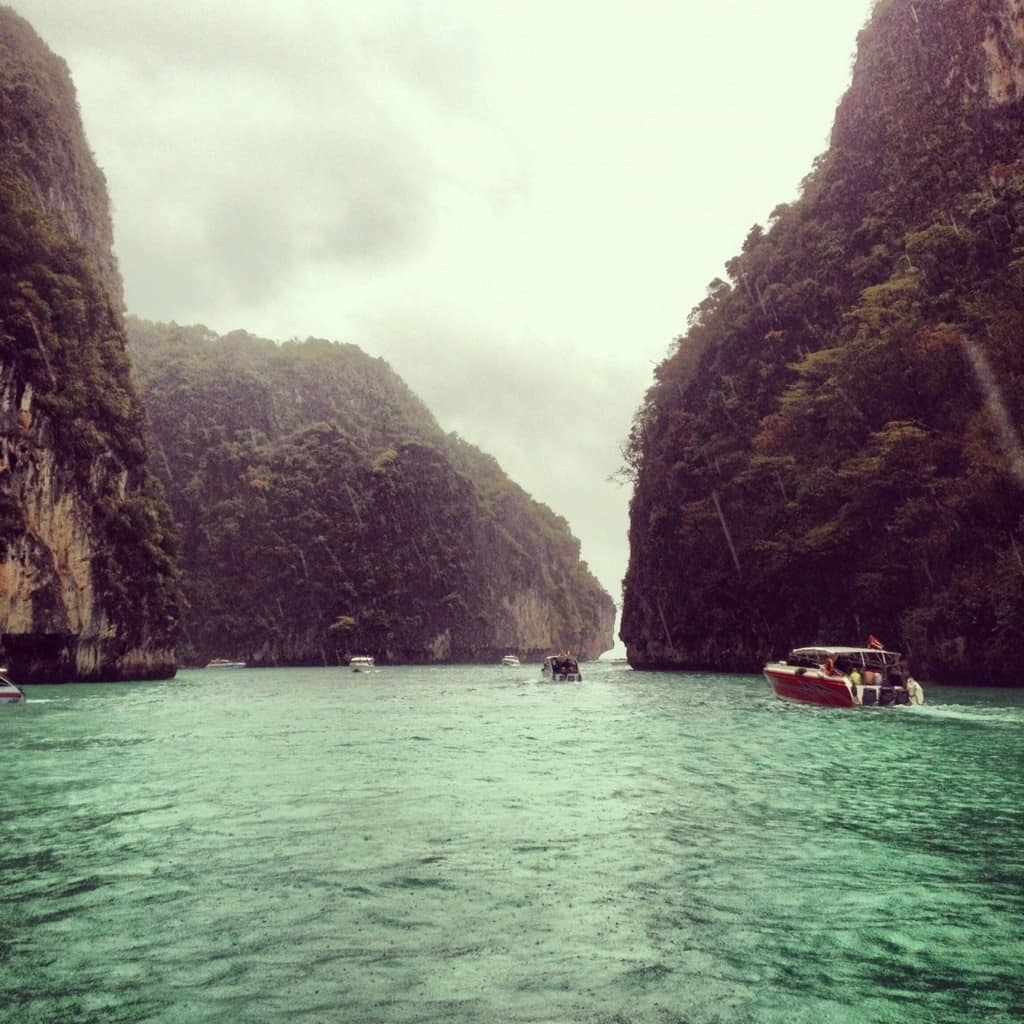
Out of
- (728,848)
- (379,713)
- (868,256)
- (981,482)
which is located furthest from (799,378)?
(728,848)

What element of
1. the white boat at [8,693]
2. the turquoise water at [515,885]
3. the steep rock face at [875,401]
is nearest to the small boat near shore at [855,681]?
the steep rock face at [875,401]

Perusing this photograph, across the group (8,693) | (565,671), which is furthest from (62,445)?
(565,671)

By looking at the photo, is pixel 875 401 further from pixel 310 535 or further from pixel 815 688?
pixel 310 535

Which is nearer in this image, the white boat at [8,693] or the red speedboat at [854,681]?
the red speedboat at [854,681]

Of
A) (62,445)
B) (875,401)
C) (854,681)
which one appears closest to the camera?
(854,681)

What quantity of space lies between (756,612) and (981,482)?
81.4 ft

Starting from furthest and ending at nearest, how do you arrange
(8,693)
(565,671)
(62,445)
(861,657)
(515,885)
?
(565,671), (62,445), (8,693), (861,657), (515,885)

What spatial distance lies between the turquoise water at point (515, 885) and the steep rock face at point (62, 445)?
3631 cm

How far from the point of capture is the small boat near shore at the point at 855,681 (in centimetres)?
3438

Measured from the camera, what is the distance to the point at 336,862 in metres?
11.2

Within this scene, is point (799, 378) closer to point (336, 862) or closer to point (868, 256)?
point (868, 256)

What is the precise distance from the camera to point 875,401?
54.6 m

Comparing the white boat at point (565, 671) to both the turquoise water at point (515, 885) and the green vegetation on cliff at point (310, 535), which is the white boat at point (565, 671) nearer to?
the turquoise water at point (515, 885)

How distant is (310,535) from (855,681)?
127158 millimetres
